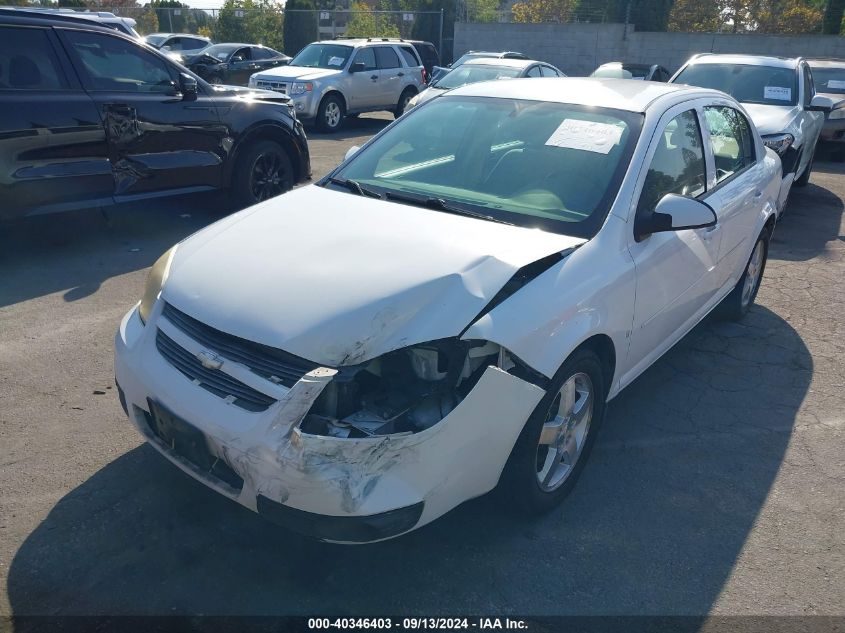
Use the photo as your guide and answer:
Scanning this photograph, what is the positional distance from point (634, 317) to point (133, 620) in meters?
2.42

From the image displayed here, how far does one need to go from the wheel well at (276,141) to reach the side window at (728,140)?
458cm

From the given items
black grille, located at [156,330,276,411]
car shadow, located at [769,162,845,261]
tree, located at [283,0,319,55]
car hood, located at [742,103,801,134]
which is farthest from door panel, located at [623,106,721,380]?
tree, located at [283,0,319,55]

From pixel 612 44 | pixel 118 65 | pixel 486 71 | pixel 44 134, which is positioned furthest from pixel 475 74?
pixel 612 44

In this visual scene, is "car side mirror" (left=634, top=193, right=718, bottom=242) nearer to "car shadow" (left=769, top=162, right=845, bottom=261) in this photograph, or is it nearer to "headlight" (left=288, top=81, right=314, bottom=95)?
"car shadow" (left=769, top=162, right=845, bottom=261)

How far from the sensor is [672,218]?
3.32m

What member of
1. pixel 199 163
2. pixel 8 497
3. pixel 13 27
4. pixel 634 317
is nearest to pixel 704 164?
pixel 634 317

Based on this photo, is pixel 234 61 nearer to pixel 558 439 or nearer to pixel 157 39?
pixel 157 39

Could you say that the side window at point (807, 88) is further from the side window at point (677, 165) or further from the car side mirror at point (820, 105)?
the side window at point (677, 165)

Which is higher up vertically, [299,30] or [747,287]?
[299,30]

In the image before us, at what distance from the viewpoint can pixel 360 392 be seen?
258 cm

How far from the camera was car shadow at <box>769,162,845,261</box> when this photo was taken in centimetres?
746

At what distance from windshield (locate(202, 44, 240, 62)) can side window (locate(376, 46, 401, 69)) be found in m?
5.50

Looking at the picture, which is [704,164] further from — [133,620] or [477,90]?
[133,620]

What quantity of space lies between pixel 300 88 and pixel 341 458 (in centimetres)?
1293
